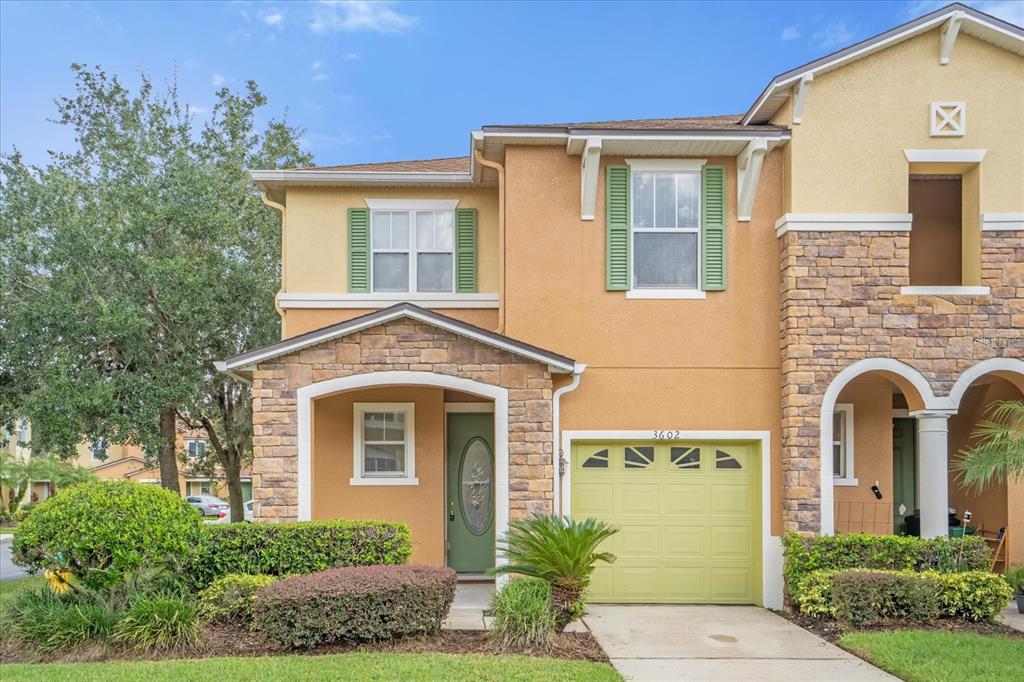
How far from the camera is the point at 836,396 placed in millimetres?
11047

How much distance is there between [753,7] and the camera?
851 inches

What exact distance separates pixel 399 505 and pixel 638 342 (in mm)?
4346

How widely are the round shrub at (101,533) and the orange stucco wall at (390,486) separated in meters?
3.31

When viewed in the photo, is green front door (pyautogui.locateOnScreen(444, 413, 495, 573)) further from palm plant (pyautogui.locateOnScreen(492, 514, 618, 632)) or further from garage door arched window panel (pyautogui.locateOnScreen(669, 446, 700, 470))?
palm plant (pyautogui.locateOnScreen(492, 514, 618, 632))

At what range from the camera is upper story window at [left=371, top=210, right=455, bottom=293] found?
1296 cm

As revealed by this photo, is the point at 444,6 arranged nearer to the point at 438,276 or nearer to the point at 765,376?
the point at 438,276

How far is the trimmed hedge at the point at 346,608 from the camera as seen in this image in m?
8.54

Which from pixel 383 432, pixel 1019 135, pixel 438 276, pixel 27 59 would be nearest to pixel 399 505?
pixel 383 432

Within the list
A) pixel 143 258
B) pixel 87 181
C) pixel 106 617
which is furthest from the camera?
pixel 87 181

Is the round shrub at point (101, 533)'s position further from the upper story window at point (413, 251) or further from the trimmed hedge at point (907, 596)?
the trimmed hedge at point (907, 596)

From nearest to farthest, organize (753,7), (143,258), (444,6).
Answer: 1. (143,258)
2. (753,7)
3. (444,6)

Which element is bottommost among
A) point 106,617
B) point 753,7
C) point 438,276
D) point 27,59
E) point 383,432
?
point 106,617

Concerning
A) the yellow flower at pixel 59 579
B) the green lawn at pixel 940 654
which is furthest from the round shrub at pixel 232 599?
the green lawn at pixel 940 654

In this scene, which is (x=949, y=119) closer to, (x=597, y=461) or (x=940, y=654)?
(x=597, y=461)
